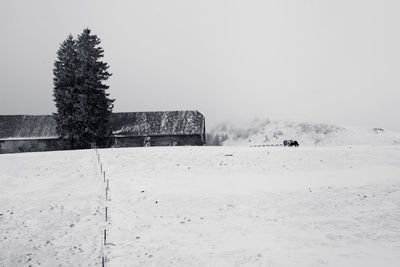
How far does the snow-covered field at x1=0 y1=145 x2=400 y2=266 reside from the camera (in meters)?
9.73

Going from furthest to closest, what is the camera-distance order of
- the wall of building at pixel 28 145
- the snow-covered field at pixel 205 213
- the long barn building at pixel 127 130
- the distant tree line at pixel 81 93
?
the long barn building at pixel 127 130, the wall of building at pixel 28 145, the distant tree line at pixel 81 93, the snow-covered field at pixel 205 213

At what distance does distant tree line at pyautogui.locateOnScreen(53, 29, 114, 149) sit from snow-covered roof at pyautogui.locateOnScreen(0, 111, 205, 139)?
38.0 ft

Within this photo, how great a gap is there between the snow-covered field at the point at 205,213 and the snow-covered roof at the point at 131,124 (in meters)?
32.4

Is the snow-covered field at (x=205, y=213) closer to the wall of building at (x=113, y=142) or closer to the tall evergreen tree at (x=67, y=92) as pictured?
the tall evergreen tree at (x=67, y=92)

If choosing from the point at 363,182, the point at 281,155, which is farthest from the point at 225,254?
the point at 281,155

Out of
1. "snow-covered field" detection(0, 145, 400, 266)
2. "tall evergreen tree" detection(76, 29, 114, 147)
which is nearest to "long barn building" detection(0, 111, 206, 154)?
"tall evergreen tree" detection(76, 29, 114, 147)

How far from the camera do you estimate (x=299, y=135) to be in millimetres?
107312

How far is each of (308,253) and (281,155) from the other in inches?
624

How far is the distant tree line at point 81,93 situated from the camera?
136ft

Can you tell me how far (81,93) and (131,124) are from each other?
15411 millimetres

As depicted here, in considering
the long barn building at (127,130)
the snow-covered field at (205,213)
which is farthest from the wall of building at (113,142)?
the snow-covered field at (205,213)

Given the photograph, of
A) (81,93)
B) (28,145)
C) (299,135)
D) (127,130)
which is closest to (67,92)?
(81,93)

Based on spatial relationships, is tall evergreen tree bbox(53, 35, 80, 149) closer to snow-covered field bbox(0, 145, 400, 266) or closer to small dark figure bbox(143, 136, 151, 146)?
small dark figure bbox(143, 136, 151, 146)

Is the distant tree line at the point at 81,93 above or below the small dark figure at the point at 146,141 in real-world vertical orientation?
above
